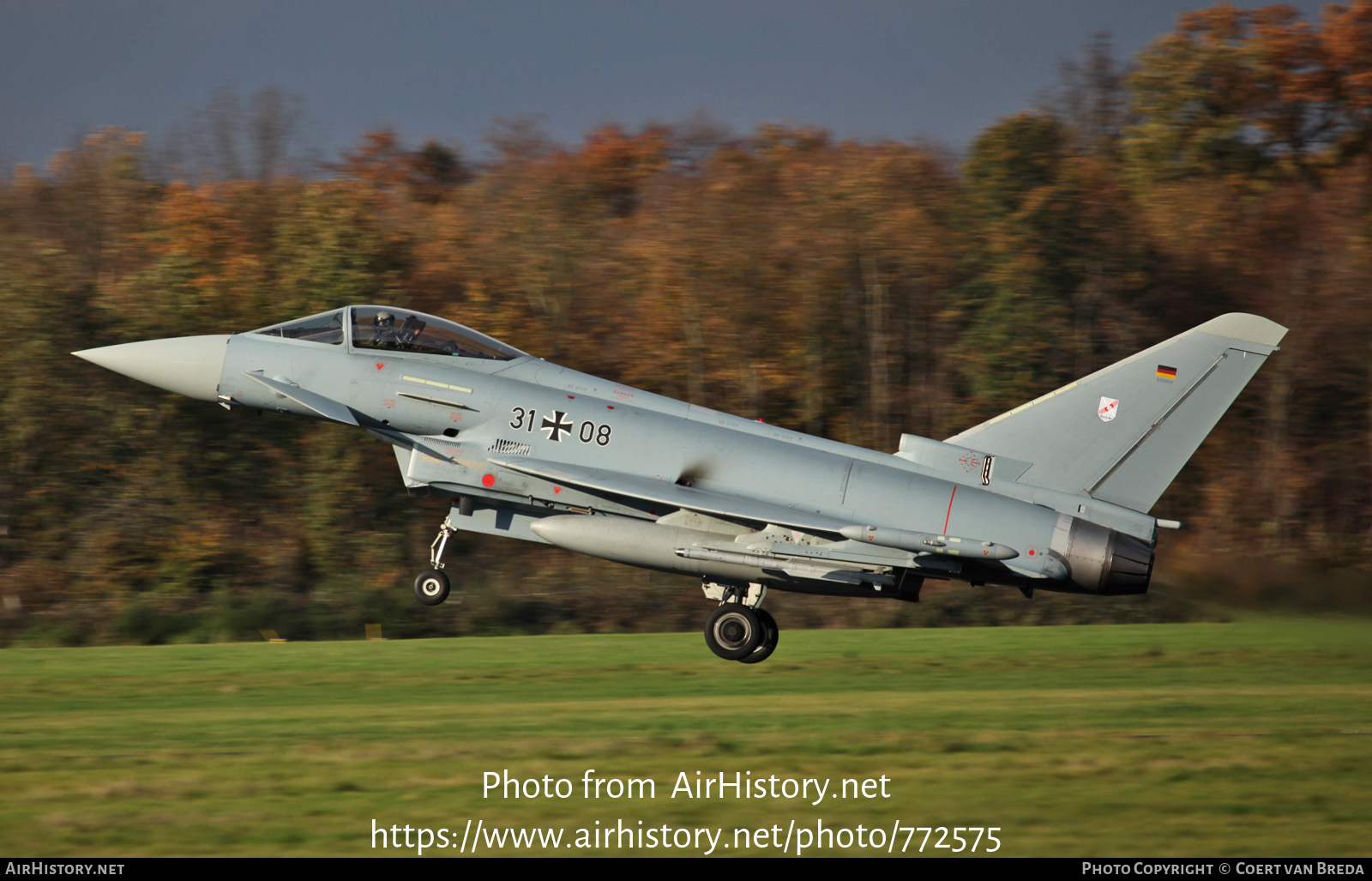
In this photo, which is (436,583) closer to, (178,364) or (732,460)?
(732,460)

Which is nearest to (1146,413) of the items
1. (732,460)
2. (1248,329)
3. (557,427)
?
(1248,329)

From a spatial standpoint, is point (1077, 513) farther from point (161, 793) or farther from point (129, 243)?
point (129, 243)

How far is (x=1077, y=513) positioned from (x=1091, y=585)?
783 mm

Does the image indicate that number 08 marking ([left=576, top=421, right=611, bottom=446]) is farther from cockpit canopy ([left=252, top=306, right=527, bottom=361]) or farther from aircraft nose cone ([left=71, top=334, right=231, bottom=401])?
aircraft nose cone ([left=71, top=334, right=231, bottom=401])

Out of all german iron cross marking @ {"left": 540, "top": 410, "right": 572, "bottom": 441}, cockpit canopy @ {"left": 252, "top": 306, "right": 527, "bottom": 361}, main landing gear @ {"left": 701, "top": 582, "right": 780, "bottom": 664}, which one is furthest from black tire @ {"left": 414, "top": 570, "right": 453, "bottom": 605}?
main landing gear @ {"left": 701, "top": 582, "right": 780, "bottom": 664}

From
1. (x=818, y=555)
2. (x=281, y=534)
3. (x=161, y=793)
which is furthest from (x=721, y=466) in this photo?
(x=281, y=534)

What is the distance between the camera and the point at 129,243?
1054 inches

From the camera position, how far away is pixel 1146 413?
1220cm

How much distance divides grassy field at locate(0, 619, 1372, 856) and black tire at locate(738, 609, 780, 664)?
11.3 inches

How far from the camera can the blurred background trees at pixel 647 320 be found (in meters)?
23.6

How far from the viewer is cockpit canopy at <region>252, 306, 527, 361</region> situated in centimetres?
1277

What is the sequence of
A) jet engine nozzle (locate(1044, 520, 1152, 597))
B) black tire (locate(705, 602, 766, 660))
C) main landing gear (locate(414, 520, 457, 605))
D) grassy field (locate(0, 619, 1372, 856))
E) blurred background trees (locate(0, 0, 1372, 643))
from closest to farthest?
grassy field (locate(0, 619, 1372, 856)) → jet engine nozzle (locate(1044, 520, 1152, 597)) → main landing gear (locate(414, 520, 457, 605)) → black tire (locate(705, 602, 766, 660)) → blurred background trees (locate(0, 0, 1372, 643))

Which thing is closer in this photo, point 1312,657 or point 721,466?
point 721,466

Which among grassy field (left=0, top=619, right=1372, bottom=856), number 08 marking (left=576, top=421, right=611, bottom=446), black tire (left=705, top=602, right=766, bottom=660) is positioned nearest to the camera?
grassy field (left=0, top=619, right=1372, bottom=856)
